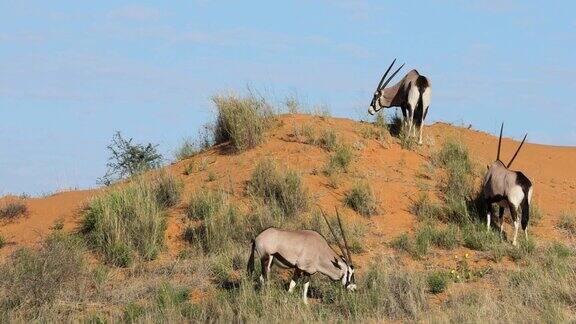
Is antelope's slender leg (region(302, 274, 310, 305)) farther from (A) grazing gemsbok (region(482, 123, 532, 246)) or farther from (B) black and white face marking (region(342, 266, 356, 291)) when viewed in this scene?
(A) grazing gemsbok (region(482, 123, 532, 246))

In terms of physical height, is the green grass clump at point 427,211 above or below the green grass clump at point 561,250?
above

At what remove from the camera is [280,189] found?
654 inches

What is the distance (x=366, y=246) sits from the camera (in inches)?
606

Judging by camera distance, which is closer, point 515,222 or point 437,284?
point 437,284

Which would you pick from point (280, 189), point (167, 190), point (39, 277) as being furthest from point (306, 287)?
point (167, 190)

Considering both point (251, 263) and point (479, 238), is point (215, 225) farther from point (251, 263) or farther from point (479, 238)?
point (479, 238)

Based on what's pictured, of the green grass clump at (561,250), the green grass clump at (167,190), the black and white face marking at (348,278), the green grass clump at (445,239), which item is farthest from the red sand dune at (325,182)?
the black and white face marking at (348,278)

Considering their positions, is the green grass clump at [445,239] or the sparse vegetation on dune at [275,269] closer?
the sparse vegetation on dune at [275,269]

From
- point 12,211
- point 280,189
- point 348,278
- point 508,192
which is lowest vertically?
point 348,278

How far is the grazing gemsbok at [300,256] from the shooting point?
12.2 m

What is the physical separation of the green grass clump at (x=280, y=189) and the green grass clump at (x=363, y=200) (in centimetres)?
85

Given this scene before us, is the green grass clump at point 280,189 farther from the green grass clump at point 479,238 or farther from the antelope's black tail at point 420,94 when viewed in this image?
the antelope's black tail at point 420,94

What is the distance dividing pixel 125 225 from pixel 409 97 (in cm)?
714

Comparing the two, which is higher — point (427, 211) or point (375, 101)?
point (375, 101)
